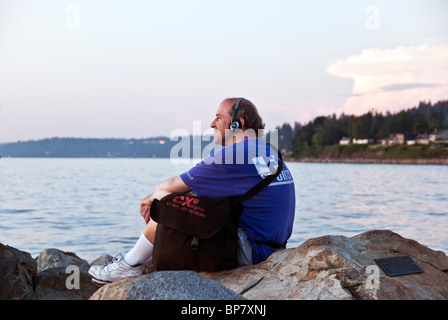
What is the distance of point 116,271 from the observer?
454 cm

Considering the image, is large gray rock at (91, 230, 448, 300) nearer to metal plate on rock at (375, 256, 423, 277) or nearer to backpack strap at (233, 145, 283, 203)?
metal plate on rock at (375, 256, 423, 277)

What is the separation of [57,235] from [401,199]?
22.5 metres

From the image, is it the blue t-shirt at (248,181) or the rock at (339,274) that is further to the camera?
the blue t-shirt at (248,181)

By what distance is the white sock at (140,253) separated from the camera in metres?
4.50

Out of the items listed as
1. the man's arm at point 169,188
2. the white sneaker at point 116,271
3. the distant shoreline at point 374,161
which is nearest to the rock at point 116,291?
the white sneaker at point 116,271

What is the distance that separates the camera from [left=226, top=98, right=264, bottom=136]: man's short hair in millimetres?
4598

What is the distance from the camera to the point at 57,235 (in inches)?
618

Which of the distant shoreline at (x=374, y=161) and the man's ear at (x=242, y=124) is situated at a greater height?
the man's ear at (x=242, y=124)

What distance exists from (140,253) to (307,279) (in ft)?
4.71

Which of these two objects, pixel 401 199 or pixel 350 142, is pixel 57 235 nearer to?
pixel 401 199

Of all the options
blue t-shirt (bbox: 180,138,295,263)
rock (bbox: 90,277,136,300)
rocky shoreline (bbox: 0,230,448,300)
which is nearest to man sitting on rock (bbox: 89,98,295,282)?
blue t-shirt (bbox: 180,138,295,263)

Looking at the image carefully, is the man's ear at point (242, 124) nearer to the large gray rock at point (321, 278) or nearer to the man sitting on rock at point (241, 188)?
the man sitting on rock at point (241, 188)

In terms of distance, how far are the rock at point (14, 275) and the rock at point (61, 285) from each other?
11cm
